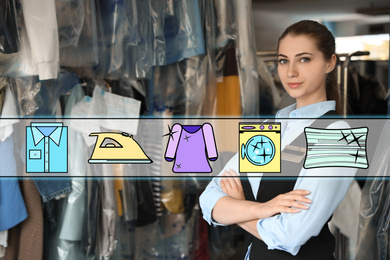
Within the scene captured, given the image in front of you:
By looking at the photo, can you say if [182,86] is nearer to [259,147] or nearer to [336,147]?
[259,147]

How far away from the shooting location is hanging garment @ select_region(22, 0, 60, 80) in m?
1.75

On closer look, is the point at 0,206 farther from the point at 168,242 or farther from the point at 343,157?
the point at 343,157

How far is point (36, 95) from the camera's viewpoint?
190cm

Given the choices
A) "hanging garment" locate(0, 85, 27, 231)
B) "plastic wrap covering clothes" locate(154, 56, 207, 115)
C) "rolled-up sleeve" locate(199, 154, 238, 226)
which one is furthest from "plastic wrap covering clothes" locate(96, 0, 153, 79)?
"rolled-up sleeve" locate(199, 154, 238, 226)

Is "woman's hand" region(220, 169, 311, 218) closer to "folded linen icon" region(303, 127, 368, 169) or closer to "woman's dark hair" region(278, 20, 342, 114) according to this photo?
"folded linen icon" region(303, 127, 368, 169)

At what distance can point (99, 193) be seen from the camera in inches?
85.1

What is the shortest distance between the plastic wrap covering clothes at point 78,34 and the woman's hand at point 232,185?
883 millimetres

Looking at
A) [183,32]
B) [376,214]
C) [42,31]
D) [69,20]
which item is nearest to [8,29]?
[42,31]

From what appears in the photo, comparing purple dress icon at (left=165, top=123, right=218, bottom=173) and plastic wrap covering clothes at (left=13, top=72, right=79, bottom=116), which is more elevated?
plastic wrap covering clothes at (left=13, top=72, right=79, bottom=116)

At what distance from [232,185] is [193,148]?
0.26 metres

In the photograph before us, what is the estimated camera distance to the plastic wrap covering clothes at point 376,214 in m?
1.70

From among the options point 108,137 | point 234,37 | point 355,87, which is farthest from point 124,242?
point 355,87

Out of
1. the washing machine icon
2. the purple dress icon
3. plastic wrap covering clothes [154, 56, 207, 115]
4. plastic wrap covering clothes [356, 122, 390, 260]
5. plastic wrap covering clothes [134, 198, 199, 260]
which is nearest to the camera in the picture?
the washing machine icon

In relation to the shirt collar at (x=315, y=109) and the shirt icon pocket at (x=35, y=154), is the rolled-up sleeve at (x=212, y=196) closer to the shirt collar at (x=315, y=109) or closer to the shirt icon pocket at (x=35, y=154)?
the shirt collar at (x=315, y=109)
